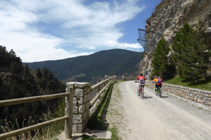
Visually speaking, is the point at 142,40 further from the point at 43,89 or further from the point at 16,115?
the point at 43,89

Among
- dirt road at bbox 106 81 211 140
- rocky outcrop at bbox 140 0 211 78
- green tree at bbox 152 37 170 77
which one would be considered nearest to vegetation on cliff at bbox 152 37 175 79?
green tree at bbox 152 37 170 77

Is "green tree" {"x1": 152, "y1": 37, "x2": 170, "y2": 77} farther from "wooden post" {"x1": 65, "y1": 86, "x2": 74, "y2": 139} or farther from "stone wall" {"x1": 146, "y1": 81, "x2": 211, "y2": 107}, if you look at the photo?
"wooden post" {"x1": 65, "y1": 86, "x2": 74, "y2": 139}

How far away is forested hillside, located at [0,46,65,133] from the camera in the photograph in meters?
33.6

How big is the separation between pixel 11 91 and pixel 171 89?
147ft

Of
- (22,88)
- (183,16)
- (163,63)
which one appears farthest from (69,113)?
(22,88)

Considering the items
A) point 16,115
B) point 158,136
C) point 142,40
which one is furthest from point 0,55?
point 158,136

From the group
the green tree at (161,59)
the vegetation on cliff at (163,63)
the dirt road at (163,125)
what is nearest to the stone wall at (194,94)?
the dirt road at (163,125)

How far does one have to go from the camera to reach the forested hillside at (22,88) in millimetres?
33553

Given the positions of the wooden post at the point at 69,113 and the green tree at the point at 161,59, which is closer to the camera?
the wooden post at the point at 69,113

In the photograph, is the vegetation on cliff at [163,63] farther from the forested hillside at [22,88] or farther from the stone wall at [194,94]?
the forested hillside at [22,88]

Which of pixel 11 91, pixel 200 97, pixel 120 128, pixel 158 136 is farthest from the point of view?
pixel 11 91

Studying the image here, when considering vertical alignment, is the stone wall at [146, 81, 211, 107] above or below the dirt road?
above

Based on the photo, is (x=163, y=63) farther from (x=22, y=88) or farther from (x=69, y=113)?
(x=22, y=88)

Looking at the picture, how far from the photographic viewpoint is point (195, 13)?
21797 millimetres
